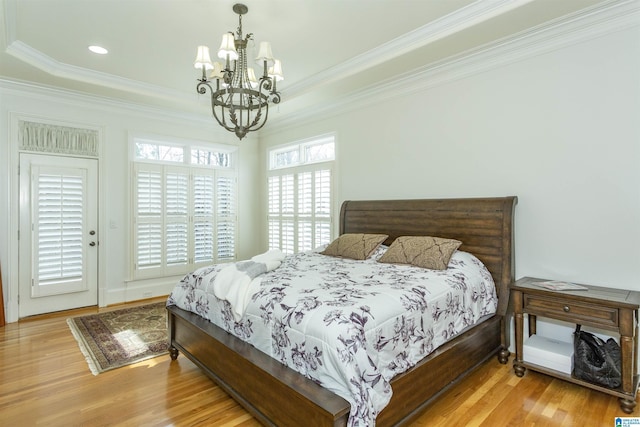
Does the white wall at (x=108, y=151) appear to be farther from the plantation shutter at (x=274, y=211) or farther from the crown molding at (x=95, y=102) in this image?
the plantation shutter at (x=274, y=211)

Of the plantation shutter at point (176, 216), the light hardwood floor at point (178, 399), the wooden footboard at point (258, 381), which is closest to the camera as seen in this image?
the wooden footboard at point (258, 381)

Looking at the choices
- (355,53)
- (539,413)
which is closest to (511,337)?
(539,413)

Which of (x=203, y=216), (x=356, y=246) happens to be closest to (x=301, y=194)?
(x=203, y=216)

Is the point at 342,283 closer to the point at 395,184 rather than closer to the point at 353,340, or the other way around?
the point at 353,340

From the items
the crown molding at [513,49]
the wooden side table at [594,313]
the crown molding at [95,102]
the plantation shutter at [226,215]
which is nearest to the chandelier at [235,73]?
the crown molding at [513,49]

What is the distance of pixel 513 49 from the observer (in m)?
2.98

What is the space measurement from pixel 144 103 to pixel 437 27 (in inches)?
154

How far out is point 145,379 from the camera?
2.59 metres

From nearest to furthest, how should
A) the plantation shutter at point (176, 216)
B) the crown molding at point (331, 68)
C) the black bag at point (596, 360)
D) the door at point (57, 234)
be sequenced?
the black bag at point (596, 360)
the crown molding at point (331, 68)
the door at point (57, 234)
the plantation shutter at point (176, 216)

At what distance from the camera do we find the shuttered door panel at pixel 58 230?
4047 mm

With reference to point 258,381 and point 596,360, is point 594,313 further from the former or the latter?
point 258,381

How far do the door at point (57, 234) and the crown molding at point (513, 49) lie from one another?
3659mm

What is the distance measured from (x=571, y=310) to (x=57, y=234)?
5.40 meters

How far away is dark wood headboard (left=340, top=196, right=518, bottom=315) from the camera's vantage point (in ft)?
9.46
